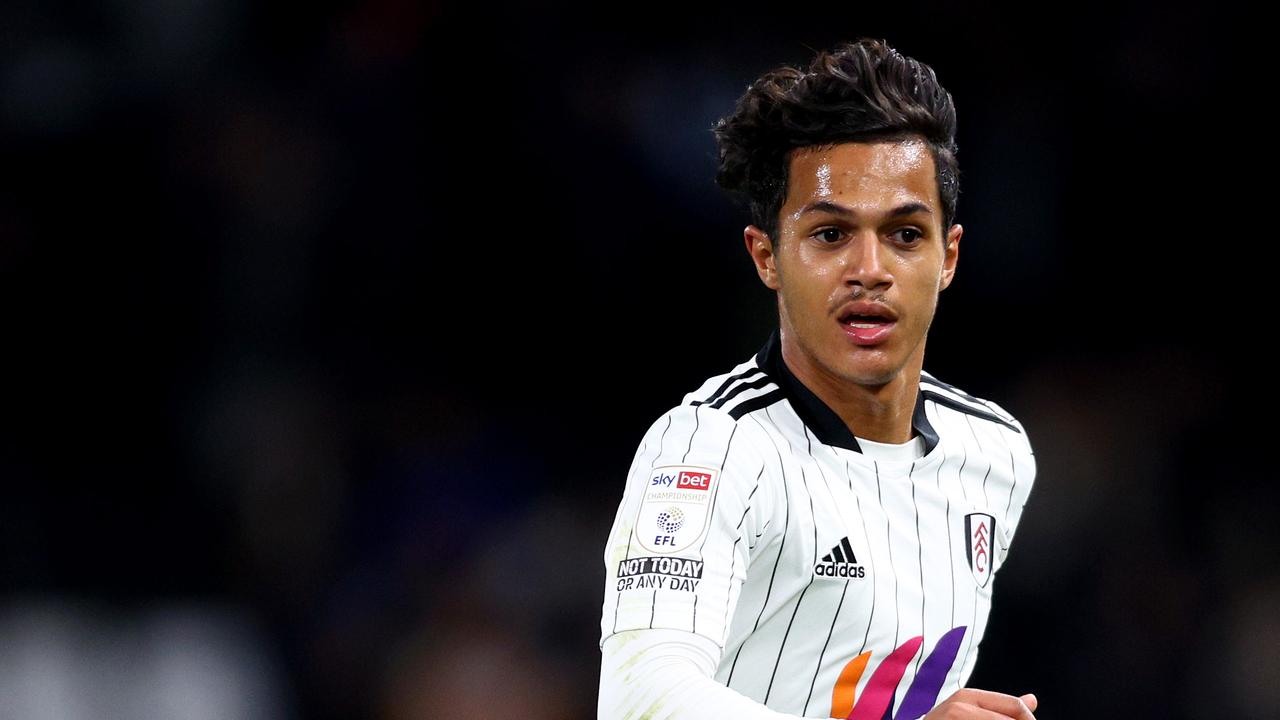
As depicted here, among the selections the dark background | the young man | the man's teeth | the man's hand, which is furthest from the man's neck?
the dark background

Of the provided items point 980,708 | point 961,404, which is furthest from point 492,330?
point 980,708

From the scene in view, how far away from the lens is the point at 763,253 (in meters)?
2.82

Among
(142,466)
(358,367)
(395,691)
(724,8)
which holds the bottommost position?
(395,691)

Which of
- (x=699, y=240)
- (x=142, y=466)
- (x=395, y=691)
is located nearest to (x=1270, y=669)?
(x=699, y=240)

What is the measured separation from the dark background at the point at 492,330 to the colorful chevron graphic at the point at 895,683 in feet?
Answer: 9.60

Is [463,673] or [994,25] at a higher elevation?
[994,25]

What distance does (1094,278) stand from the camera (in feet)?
21.4

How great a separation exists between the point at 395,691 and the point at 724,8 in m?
3.43

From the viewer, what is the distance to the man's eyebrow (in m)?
2.61

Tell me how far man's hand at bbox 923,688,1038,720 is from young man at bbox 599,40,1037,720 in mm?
165

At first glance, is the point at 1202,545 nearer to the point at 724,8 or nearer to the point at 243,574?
the point at 724,8

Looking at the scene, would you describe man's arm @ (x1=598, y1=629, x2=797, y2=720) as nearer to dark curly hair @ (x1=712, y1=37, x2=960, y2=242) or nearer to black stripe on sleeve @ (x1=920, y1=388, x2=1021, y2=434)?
dark curly hair @ (x1=712, y1=37, x2=960, y2=242)

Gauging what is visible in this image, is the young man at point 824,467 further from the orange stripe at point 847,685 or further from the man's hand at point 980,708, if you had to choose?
the man's hand at point 980,708

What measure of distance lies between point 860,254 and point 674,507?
609mm
